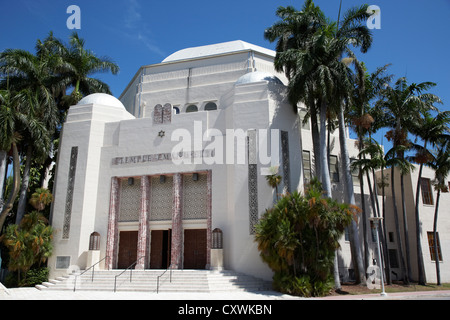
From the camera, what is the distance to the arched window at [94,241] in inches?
848

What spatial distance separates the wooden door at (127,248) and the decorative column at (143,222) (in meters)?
0.92

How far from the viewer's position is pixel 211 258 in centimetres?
1995

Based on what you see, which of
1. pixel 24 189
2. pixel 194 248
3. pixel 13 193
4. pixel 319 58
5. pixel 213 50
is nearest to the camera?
pixel 319 58

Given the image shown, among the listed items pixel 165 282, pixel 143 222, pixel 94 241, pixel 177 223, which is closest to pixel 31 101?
pixel 94 241

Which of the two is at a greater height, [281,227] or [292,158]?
[292,158]

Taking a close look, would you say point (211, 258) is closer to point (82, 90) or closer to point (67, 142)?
point (67, 142)

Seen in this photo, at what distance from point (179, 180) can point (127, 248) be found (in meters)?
5.12

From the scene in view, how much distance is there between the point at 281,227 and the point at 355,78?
9862mm

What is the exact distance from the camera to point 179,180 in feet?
73.0

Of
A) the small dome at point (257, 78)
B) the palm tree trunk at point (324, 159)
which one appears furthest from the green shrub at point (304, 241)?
the small dome at point (257, 78)

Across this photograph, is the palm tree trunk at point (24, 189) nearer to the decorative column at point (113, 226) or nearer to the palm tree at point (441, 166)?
the decorative column at point (113, 226)

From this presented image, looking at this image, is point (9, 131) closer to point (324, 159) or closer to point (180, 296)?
point (180, 296)

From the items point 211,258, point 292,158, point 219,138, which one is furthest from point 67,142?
point 292,158

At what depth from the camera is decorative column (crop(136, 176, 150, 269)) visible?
21.6 metres
